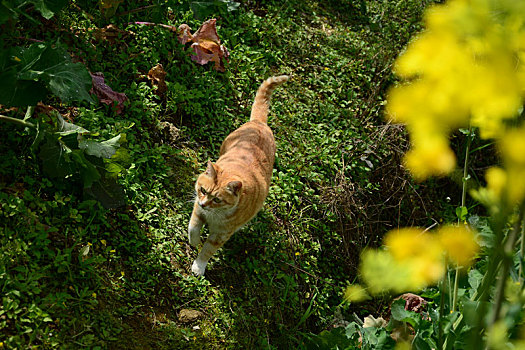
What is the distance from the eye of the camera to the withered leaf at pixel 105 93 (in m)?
3.54

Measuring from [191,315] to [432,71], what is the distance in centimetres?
274

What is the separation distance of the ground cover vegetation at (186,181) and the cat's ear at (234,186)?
556 mm

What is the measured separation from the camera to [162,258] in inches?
128

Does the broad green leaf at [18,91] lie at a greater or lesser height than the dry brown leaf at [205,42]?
greater

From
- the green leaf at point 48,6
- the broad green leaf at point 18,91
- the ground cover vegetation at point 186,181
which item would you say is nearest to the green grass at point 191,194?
the ground cover vegetation at point 186,181

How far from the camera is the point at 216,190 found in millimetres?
3266

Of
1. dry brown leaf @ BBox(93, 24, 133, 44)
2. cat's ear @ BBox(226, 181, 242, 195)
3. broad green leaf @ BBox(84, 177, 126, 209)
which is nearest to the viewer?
broad green leaf @ BBox(84, 177, 126, 209)

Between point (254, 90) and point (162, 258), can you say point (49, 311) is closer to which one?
point (162, 258)

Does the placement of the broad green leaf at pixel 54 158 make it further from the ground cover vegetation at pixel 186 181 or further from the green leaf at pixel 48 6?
the green leaf at pixel 48 6

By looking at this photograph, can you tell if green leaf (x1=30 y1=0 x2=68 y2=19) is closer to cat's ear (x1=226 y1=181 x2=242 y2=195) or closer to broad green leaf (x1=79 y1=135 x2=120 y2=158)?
broad green leaf (x1=79 y1=135 x2=120 y2=158)

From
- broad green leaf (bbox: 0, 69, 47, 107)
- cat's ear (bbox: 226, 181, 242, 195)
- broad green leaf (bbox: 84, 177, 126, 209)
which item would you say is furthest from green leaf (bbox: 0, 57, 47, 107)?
cat's ear (bbox: 226, 181, 242, 195)

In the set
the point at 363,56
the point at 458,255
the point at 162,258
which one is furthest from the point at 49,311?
the point at 363,56

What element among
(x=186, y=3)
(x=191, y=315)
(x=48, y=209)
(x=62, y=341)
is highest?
(x=186, y=3)

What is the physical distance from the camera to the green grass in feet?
8.89
